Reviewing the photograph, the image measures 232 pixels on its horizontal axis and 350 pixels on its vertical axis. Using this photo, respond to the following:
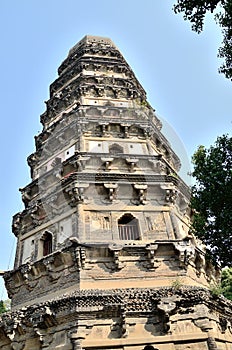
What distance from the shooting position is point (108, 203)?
40.9 feet

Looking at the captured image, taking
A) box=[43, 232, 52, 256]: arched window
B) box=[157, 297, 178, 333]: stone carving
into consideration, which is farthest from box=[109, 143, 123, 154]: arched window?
box=[157, 297, 178, 333]: stone carving

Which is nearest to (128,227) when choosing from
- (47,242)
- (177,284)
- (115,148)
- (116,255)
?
(116,255)

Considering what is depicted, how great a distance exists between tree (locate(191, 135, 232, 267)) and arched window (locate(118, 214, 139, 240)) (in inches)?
122

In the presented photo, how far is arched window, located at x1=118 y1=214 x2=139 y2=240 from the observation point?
465 inches

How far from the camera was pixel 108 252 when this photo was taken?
35.8 feet

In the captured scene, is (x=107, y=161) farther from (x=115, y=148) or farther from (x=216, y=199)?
(x=216, y=199)

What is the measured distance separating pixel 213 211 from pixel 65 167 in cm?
721

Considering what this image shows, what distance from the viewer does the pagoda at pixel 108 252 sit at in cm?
969

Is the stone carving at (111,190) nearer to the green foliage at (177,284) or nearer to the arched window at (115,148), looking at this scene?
Answer: the arched window at (115,148)

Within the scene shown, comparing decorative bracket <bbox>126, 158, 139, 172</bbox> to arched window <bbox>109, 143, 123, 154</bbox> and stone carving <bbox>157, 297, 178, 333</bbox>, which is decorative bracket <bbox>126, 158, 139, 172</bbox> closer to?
arched window <bbox>109, 143, 123, 154</bbox>

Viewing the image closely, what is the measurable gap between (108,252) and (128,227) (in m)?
1.44

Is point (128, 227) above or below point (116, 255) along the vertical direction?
above

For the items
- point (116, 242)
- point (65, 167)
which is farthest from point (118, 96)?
point (116, 242)

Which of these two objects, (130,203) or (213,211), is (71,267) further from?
(213,211)
